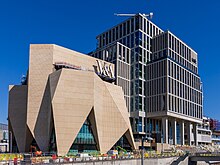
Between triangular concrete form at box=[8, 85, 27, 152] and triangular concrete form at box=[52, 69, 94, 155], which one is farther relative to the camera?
triangular concrete form at box=[8, 85, 27, 152]

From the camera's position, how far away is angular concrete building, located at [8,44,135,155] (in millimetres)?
62125

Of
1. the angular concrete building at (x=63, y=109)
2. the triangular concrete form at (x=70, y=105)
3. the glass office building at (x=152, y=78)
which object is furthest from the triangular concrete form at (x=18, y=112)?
the glass office building at (x=152, y=78)

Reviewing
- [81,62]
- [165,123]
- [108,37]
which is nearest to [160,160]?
[81,62]

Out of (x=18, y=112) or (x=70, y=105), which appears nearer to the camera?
(x=70, y=105)

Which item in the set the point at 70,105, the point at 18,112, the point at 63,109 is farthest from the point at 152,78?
the point at 18,112

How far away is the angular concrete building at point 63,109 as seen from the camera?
62.1 m

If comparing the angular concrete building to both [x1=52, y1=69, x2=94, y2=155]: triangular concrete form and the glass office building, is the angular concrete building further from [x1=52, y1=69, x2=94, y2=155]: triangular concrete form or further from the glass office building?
the glass office building

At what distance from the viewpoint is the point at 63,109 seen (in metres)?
61.8

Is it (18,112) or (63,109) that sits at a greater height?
(63,109)

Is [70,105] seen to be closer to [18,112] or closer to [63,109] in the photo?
[63,109]

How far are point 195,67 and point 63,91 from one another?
73377 millimetres

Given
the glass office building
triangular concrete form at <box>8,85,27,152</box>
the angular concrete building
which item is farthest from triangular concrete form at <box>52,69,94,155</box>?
the glass office building

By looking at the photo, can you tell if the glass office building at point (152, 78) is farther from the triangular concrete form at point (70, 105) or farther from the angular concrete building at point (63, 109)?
the triangular concrete form at point (70, 105)

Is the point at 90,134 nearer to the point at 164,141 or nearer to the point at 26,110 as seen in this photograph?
the point at 26,110
